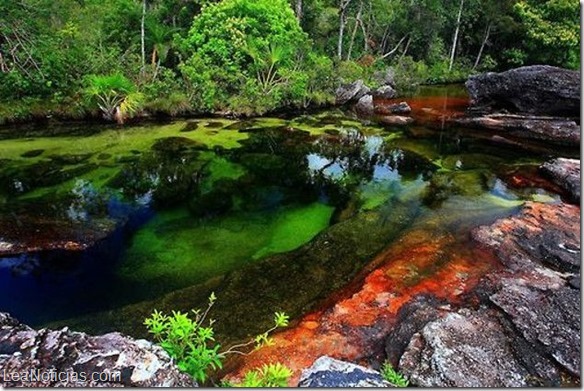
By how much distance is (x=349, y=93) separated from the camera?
2336 cm

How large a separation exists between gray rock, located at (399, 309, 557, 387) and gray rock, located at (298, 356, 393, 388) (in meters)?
1.62

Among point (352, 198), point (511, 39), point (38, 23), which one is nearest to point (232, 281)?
point (352, 198)

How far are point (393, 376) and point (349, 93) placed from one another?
67.3 ft

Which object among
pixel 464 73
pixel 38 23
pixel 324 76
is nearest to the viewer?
pixel 38 23

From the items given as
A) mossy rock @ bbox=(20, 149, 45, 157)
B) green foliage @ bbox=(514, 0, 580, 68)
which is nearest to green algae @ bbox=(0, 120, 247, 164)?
mossy rock @ bbox=(20, 149, 45, 157)

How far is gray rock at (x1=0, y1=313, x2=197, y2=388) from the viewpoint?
2.97 metres

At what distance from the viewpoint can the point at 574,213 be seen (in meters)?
9.05

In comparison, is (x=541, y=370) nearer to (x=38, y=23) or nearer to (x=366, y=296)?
(x=366, y=296)

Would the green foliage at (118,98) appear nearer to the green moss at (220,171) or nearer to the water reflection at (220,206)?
the water reflection at (220,206)

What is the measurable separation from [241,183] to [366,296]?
19.9ft

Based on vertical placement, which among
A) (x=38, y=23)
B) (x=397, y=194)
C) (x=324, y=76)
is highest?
(x=38, y=23)

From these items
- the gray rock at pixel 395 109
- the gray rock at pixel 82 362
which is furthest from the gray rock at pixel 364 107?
the gray rock at pixel 82 362

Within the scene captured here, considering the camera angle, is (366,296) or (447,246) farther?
(447,246)

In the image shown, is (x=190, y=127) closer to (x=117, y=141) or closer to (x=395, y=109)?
(x=117, y=141)
